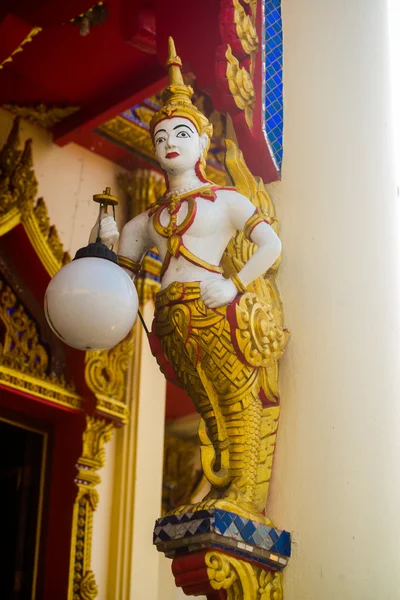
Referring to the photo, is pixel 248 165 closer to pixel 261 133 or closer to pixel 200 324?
pixel 261 133

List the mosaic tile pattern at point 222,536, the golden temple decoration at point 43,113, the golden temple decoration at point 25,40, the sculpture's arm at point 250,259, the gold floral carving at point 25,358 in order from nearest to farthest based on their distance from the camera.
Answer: the mosaic tile pattern at point 222,536 → the sculpture's arm at point 250,259 → the golden temple decoration at point 25,40 → the gold floral carving at point 25,358 → the golden temple decoration at point 43,113

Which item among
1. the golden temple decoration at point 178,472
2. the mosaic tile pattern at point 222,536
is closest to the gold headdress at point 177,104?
the mosaic tile pattern at point 222,536

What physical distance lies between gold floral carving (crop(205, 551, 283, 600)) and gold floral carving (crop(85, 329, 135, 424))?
1.88m

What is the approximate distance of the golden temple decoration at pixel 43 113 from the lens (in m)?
4.16

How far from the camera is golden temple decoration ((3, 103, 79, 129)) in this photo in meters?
4.16

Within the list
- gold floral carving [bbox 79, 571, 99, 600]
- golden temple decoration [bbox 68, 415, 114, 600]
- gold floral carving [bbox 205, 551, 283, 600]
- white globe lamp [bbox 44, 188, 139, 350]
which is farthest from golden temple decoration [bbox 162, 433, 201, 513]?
white globe lamp [bbox 44, 188, 139, 350]

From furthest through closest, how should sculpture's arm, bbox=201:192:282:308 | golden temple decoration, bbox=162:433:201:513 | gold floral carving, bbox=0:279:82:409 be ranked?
golden temple decoration, bbox=162:433:201:513 → gold floral carving, bbox=0:279:82:409 → sculpture's arm, bbox=201:192:282:308

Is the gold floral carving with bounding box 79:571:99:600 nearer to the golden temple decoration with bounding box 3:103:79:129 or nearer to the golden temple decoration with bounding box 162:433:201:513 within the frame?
the golden temple decoration with bounding box 162:433:201:513

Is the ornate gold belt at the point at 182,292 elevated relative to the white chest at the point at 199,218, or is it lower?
lower

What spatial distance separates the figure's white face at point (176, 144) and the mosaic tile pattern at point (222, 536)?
755 millimetres

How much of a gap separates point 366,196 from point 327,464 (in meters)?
0.62

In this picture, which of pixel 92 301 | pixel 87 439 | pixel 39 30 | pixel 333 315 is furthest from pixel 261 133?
pixel 87 439

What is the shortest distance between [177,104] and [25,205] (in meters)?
1.61

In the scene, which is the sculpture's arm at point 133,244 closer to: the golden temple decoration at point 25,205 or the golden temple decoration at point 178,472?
the golden temple decoration at point 25,205
